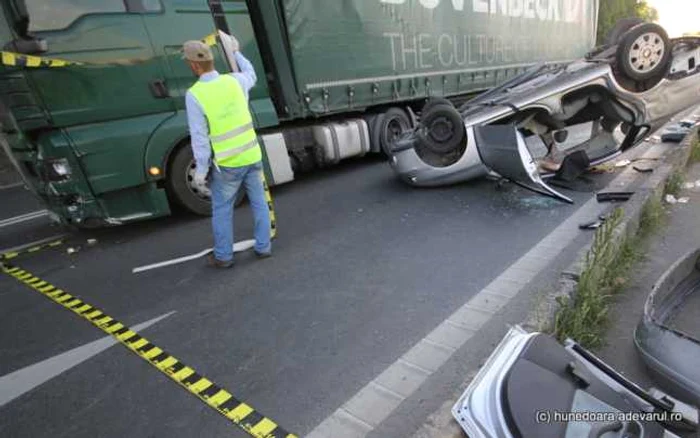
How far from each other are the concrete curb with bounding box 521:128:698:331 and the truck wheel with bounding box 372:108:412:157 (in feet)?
12.0

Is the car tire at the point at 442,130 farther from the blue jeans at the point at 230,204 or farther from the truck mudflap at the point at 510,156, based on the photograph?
the blue jeans at the point at 230,204

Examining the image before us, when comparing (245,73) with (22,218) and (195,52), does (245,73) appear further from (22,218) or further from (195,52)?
(22,218)

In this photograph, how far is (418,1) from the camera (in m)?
7.30

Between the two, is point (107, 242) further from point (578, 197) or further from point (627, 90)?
point (627, 90)

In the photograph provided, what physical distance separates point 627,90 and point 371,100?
345 cm

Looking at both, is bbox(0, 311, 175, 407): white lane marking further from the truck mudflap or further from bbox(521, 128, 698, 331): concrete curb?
the truck mudflap

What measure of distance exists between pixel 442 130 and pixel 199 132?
2.86m

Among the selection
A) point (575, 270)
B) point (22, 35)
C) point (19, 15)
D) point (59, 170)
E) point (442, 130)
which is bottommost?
point (575, 270)

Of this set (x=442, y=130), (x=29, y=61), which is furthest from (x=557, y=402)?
(x=29, y=61)

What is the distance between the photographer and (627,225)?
3.31 m

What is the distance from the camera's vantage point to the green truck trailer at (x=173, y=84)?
4.10 metres

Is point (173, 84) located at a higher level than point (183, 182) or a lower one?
higher

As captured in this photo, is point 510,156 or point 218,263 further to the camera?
point 510,156
